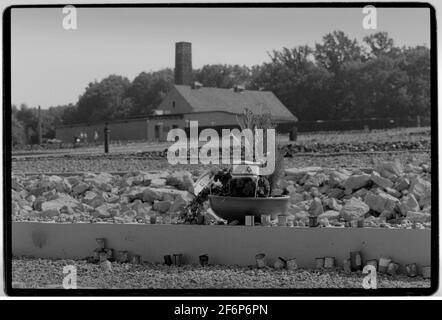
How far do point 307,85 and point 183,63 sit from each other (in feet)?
5.45

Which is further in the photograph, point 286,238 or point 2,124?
point 286,238

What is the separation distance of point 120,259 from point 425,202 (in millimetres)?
2585

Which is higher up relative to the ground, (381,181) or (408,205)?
(381,181)

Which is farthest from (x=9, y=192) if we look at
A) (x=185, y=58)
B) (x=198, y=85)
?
(x=198, y=85)

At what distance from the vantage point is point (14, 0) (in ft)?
12.3

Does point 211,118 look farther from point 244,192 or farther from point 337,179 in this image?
point 337,179

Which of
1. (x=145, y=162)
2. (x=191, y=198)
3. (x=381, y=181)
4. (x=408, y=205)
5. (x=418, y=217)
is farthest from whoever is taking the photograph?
(x=145, y=162)

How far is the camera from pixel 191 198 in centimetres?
652

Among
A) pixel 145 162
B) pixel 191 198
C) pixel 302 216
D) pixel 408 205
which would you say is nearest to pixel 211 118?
pixel 191 198

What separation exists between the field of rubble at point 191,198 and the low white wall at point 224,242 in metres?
0.11

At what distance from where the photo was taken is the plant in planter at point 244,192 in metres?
5.27

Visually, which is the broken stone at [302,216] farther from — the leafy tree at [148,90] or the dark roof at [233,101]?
the leafy tree at [148,90]
